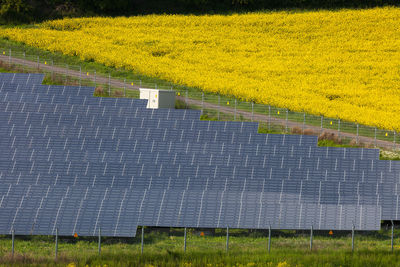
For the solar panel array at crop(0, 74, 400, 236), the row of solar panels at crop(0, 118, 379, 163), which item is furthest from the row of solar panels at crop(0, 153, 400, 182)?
the row of solar panels at crop(0, 118, 379, 163)

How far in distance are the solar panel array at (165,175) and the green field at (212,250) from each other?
817mm

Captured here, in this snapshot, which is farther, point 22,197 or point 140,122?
point 140,122

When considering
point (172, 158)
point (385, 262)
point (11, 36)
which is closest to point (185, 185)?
point (172, 158)

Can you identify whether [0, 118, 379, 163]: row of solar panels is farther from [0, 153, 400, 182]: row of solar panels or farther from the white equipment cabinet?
the white equipment cabinet

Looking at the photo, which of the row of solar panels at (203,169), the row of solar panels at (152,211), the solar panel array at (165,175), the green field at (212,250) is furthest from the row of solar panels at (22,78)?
the green field at (212,250)

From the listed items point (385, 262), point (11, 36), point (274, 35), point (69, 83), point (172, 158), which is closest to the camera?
point (385, 262)

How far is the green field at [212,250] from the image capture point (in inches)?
1307

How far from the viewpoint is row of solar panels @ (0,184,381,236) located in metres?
37.6

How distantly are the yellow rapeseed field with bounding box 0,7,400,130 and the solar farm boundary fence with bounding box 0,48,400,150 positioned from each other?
357cm

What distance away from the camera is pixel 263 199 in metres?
41.6

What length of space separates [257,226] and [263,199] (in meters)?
2.69

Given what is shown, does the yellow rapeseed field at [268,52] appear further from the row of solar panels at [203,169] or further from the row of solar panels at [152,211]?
the row of solar panels at [152,211]

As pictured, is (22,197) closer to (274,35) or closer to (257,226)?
(257,226)

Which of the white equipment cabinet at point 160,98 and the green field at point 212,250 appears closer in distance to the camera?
the green field at point 212,250
